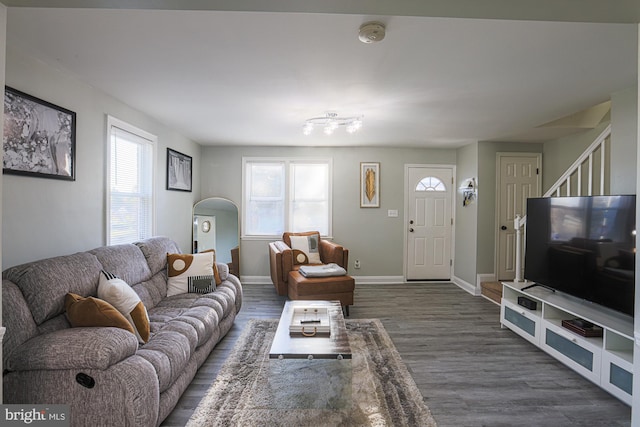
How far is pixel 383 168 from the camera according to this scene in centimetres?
561

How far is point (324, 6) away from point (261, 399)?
2342 millimetres

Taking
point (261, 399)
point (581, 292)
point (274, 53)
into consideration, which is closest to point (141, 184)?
point (274, 53)

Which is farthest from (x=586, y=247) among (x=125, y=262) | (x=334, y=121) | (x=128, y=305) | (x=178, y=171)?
(x=178, y=171)

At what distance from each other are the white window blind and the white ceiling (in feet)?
6.11

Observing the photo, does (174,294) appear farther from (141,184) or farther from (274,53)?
(274,53)

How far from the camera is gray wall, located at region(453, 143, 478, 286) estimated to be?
5000mm

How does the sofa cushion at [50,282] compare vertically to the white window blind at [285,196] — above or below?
below

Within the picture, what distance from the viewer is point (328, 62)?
7.40 feet

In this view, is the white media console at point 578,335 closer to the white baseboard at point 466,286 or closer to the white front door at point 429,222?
the white baseboard at point 466,286

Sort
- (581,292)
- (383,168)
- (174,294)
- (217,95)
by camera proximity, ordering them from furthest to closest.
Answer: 1. (383,168)
2. (174,294)
3. (217,95)
4. (581,292)

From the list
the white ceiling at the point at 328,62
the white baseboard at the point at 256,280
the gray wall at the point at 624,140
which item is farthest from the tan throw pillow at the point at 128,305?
the gray wall at the point at 624,140

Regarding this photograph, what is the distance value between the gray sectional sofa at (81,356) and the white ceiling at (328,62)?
1420mm

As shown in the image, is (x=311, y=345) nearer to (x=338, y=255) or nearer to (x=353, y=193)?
(x=338, y=255)

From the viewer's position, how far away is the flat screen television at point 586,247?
7.88ft
